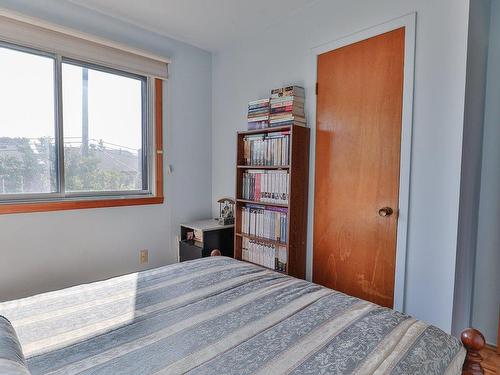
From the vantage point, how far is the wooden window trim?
7.13ft

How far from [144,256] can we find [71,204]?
31.9 inches

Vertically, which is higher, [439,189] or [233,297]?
[439,189]

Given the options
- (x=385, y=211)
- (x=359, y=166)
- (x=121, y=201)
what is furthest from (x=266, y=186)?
(x=121, y=201)

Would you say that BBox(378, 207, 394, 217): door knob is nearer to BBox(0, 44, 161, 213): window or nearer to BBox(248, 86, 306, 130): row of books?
BBox(248, 86, 306, 130): row of books

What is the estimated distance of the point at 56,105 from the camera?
2.35m

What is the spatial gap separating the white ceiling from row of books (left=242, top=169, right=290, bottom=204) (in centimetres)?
130

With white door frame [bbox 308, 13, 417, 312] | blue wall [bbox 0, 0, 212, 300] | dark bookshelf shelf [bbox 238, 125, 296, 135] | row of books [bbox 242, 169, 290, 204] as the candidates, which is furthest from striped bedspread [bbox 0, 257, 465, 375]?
dark bookshelf shelf [bbox 238, 125, 296, 135]

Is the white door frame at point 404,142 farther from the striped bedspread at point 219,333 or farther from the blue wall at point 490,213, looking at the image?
the striped bedspread at point 219,333

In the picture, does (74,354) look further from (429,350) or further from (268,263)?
(268,263)

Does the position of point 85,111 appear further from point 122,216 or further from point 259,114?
point 259,114

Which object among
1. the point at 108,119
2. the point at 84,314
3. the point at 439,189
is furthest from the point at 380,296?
the point at 108,119

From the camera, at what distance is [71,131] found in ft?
8.03

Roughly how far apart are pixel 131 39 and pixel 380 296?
9.43 feet

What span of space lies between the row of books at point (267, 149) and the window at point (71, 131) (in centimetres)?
90
